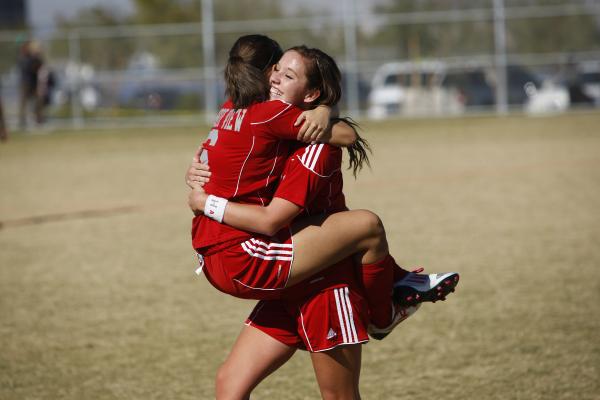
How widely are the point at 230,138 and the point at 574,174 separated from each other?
11.3 m

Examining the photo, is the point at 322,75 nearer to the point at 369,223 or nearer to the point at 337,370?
the point at 369,223

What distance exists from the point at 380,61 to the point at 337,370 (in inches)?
1016

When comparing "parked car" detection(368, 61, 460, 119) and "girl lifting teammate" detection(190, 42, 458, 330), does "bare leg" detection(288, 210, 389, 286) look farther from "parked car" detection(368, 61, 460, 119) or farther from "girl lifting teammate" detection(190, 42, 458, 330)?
"parked car" detection(368, 61, 460, 119)

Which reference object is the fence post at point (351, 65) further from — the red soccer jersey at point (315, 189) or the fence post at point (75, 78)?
the red soccer jersey at point (315, 189)

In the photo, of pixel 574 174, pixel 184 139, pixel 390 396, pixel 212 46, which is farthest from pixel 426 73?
pixel 390 396

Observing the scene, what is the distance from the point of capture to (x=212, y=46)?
93.7ft

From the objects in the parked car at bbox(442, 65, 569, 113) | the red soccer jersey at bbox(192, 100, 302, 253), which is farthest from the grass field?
the parked car at bbox(442, 65, 569, 113)

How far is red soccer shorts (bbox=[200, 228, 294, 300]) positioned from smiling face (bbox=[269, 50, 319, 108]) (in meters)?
0.50

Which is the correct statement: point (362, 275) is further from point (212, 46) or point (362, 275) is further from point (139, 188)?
point (212, 46)

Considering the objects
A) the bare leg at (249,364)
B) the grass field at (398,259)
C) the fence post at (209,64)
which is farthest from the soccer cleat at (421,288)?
the fence post at (209,64)

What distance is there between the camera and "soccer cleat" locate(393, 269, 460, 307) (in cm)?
348

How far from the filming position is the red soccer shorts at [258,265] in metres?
3.23

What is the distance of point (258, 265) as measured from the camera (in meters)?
3.24

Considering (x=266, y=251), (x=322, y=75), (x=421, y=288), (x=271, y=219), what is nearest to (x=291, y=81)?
(x=322, y=75)
